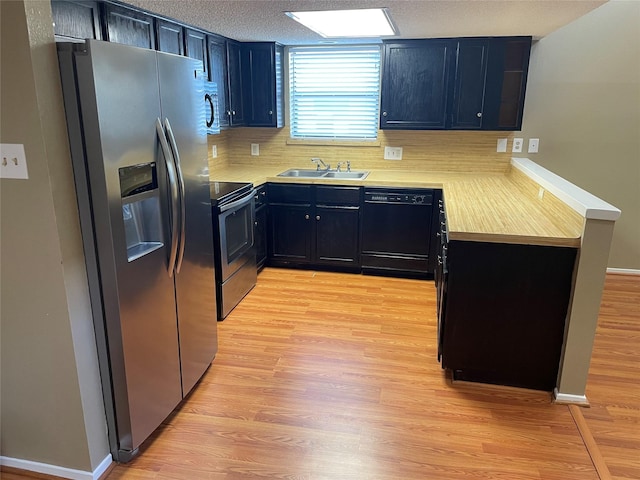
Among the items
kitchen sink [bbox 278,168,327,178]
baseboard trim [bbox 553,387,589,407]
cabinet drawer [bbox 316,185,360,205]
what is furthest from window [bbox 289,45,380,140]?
baseboard trim [bbox 553,387,589,407]

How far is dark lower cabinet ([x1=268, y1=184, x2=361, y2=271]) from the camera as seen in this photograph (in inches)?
162

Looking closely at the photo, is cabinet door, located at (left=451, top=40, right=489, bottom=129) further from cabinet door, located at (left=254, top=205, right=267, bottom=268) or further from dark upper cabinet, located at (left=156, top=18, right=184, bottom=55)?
dark upper cabinet, located at (left=156, top=18, right=184, bottom=55)

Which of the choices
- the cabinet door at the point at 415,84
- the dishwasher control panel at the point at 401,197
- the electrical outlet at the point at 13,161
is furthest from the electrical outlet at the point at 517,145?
the electrical outlet at the point at 13,161

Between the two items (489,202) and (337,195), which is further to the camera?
(337,195)

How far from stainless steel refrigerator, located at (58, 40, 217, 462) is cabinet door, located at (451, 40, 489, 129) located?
7.98ft

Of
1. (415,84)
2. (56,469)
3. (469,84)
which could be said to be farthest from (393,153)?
(56,469)

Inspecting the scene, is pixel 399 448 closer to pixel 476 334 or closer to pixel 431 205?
pixel 476 334

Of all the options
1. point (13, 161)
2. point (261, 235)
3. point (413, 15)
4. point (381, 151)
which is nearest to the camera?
point (13, 161)

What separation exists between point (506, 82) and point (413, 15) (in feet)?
4.37

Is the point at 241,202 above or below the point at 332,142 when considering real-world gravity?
below

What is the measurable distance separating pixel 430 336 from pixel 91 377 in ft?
6.95

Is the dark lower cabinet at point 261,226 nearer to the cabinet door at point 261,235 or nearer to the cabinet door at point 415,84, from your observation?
the cabinet door at point 261,235

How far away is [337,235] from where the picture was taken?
4.22m

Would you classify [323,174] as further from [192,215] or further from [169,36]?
[192,215]
